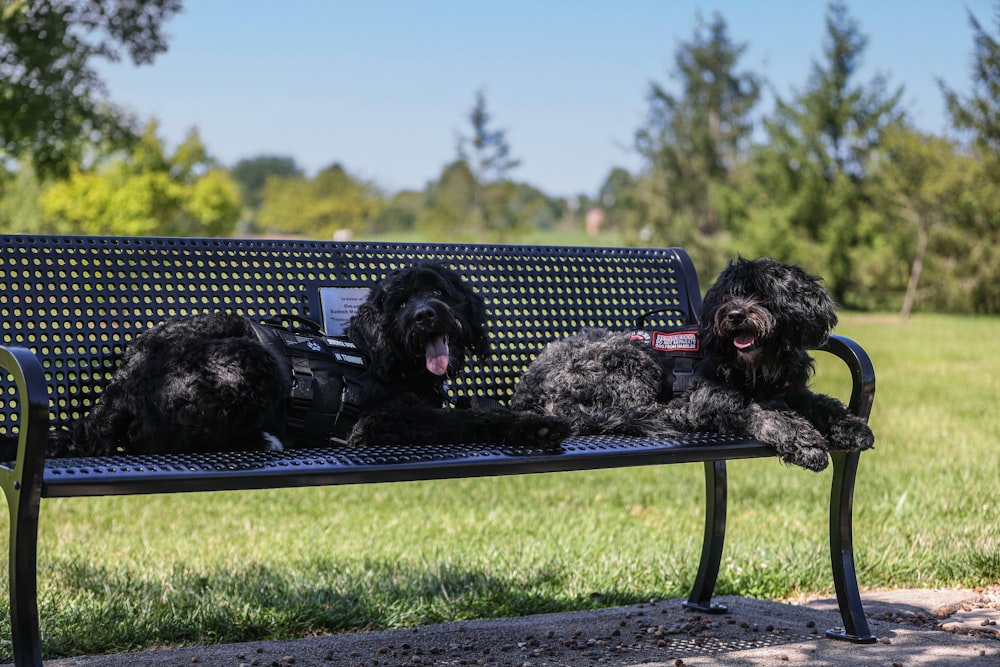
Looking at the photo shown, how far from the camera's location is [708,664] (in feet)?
11.6

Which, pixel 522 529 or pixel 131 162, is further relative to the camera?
pixel 131 162

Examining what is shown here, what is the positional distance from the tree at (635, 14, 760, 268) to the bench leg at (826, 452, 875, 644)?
150 feet

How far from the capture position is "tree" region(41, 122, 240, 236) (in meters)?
44.5

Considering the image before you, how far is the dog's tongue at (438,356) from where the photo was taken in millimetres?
3381

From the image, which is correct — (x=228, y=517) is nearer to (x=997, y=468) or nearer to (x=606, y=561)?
(x=606, y=561)

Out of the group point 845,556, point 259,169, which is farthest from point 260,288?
point 259,169

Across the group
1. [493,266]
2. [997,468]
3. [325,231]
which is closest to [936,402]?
[997,468]

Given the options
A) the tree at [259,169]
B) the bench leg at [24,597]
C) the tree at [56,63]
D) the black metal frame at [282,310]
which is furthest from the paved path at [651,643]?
the tree at [259,169]

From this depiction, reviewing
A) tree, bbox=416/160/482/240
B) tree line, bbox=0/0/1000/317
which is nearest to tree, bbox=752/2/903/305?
tree line, bbox=0/0/1000/317

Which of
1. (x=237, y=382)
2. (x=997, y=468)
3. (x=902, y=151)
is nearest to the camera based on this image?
(x=237, y=382)

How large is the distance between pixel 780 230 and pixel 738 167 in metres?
10.2

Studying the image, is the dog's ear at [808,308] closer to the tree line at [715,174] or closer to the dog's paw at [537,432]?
the dog's paw at [537,432]

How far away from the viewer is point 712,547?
14.2ft

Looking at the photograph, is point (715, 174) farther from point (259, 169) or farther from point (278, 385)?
point (259, 169)
